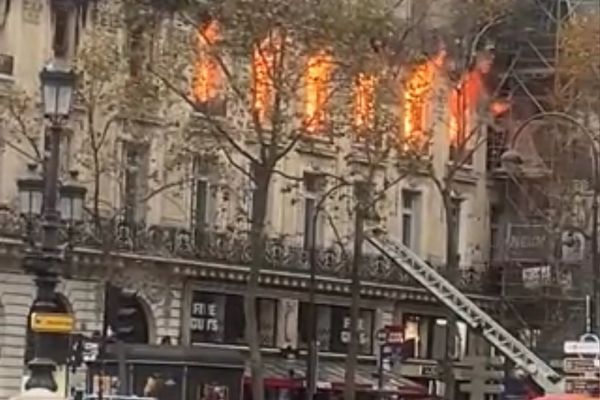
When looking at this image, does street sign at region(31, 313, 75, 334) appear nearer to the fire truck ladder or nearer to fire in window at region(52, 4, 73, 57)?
the fire truck ladder

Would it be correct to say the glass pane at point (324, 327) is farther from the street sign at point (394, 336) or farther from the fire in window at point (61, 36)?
the fire in window at point (61, 36)

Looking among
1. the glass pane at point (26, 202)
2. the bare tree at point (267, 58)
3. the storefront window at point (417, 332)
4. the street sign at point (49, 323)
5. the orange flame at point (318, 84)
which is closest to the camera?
the street sign at point (49, 323)

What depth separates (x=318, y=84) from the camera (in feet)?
156

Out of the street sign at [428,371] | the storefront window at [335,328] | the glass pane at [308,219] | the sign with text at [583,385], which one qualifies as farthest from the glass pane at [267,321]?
the sign with text at [583,385]

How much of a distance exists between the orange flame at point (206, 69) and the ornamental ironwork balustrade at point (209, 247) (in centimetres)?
423

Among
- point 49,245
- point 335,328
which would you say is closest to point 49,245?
point 49,245

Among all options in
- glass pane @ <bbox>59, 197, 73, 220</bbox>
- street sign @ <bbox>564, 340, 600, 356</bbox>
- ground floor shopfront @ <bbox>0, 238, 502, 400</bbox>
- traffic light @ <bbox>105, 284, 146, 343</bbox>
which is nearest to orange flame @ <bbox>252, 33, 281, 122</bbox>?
ground floor shopfront @ <bbox>0, 238, 502, 400</bbox>

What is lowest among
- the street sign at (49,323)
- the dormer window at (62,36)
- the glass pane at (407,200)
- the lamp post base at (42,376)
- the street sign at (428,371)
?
the lamp post base at (42,376)

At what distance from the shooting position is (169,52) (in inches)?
1813

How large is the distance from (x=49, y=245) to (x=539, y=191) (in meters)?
38.7

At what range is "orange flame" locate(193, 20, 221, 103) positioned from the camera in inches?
1815

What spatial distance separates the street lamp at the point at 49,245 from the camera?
25875 mm

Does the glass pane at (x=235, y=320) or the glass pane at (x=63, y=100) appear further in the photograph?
the glass pane at (x=235, y=320)

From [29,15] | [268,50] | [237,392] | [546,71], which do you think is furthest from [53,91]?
[546,71]
